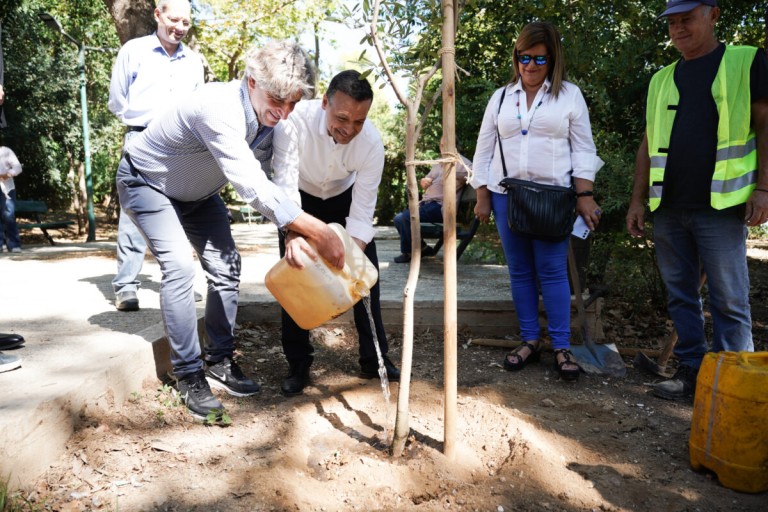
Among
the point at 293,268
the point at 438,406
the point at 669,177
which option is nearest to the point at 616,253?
the point at 669,177

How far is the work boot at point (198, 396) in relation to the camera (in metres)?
2.79

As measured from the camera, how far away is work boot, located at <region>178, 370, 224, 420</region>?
2.79 m

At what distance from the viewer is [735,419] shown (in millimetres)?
2293

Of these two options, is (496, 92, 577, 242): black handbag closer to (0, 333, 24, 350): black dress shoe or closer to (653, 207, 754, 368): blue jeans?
(653, 207, 754, 368): blue jeans

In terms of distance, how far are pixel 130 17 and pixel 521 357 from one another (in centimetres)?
526

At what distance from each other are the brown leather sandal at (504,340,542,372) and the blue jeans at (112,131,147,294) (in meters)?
2.44

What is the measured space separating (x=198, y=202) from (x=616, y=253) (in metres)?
3.20

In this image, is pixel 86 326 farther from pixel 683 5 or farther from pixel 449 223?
pixel 683 5

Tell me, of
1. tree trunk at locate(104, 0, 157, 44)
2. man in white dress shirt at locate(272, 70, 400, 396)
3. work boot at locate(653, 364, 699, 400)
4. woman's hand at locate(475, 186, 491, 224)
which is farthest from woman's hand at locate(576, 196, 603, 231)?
tree trunk at locate(104, 0, 157, 44)

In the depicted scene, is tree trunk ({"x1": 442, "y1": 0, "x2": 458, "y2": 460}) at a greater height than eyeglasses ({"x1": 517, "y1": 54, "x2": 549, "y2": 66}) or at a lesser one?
lesser

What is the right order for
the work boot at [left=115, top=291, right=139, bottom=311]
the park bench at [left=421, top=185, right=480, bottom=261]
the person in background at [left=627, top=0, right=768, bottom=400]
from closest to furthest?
the person in background at [left=627, top=0, right=768, bottom=400] < the work boot at [left=115, top=291, right=139, bottom=311] < the park bench at [left=421, top=185, right=480, bottom=261]

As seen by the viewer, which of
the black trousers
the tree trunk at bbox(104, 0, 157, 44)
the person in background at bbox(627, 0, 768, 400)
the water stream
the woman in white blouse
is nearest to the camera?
the water stream

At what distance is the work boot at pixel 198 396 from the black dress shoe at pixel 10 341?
0.85 m

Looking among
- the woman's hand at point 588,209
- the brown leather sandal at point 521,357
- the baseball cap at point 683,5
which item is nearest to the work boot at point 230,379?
the brown leather sandal at point 521,357
